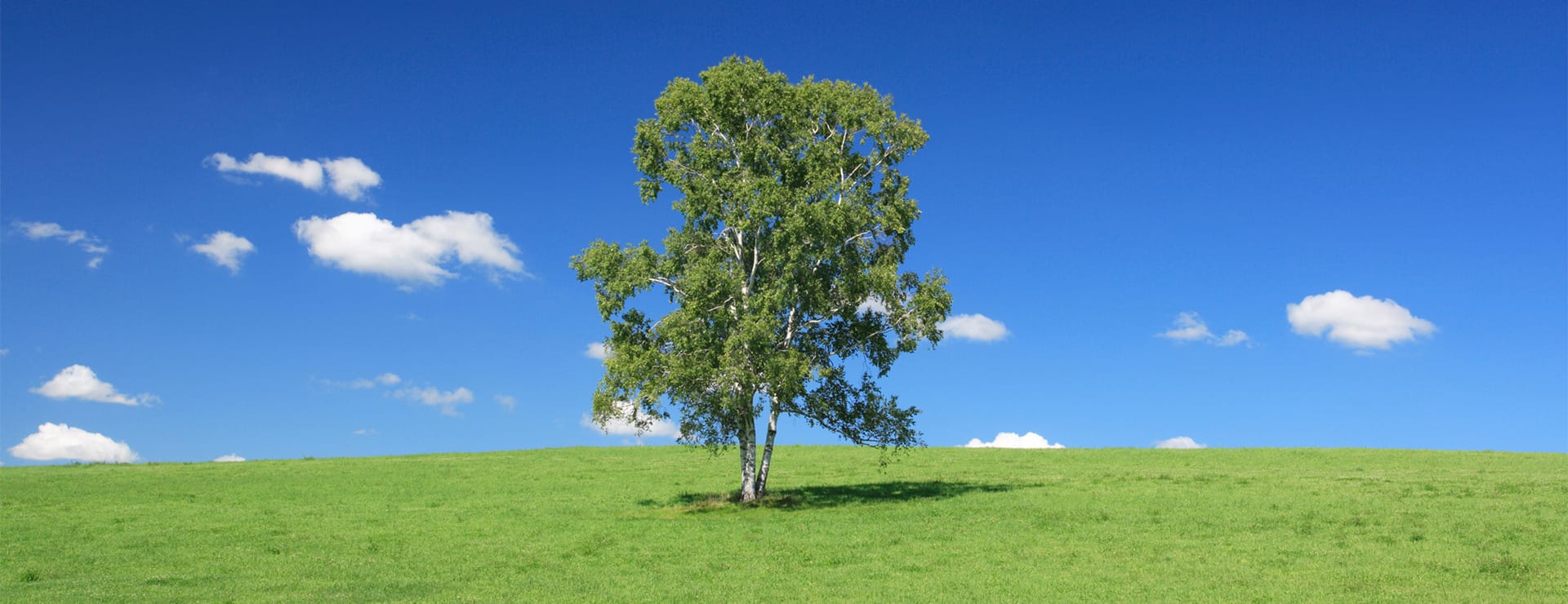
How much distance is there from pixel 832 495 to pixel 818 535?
471 inches

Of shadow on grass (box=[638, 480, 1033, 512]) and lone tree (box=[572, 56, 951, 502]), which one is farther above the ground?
lone tree (box=[572, 56, 951, 502])

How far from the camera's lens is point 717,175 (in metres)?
41.9

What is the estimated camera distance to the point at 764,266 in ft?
135

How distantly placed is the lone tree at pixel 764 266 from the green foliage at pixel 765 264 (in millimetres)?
64

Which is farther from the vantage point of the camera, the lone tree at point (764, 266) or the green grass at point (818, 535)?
the lone tree at point (764, 266)

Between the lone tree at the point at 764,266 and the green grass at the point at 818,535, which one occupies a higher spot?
the lone tree at the point at 764,266

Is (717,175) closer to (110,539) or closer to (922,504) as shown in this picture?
(922,504)

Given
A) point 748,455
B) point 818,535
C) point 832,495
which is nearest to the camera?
point 818,535

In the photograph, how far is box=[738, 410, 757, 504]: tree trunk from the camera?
41.5m

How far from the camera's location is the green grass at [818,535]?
26125 millimetres

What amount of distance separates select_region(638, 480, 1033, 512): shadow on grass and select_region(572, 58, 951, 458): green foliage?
9.48ft

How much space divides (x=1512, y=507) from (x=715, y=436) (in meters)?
30.0

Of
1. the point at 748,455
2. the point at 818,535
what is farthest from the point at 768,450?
the point at 818,535

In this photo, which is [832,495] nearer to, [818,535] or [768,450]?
[768,450]
